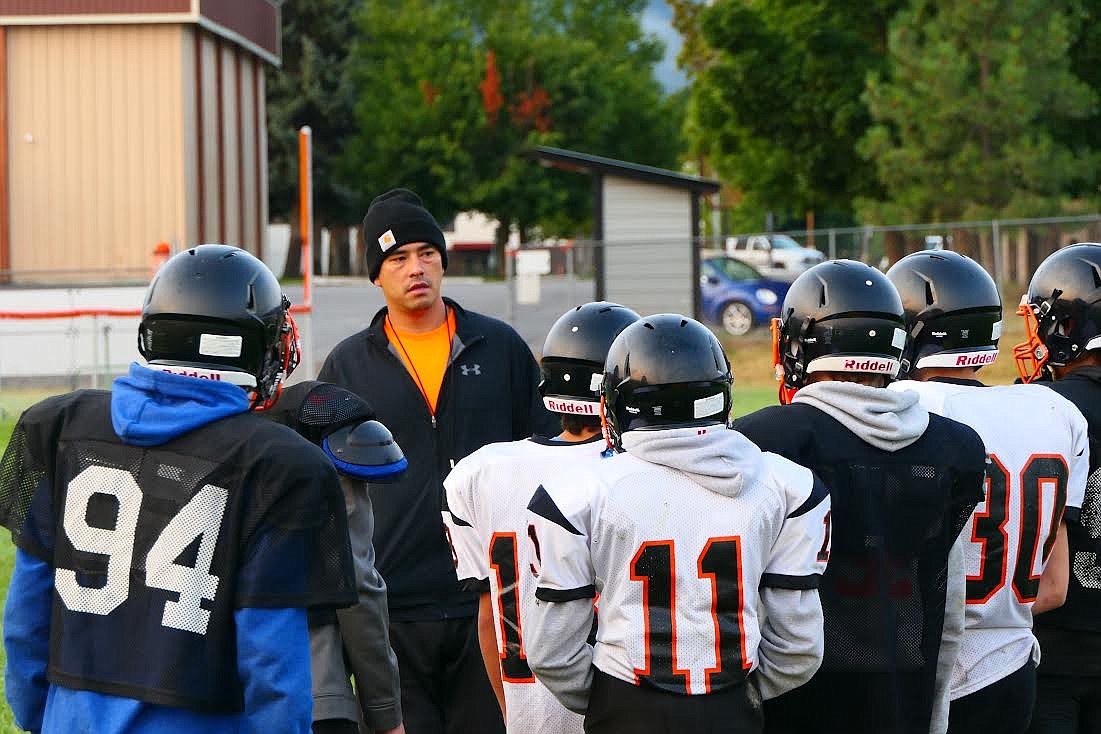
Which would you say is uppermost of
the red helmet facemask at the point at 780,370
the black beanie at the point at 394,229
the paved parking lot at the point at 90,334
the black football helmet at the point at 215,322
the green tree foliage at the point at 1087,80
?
the green tree foliage at the point at 1087,80

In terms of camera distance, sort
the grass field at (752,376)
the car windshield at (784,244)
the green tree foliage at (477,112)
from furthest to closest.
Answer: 1. the green tree foliage at (477,112)
2. the car windshield at (784,244)
3. the grass field at (752,376)

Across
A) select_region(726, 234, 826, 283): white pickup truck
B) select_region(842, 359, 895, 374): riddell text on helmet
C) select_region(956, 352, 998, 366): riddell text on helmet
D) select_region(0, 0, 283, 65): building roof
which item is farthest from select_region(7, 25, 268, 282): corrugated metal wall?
select_region(842, 359, 895, 374): riddell text on helmet

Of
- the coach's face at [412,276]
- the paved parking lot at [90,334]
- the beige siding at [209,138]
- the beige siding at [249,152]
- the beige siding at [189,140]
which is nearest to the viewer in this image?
the coach's face at [412,276]

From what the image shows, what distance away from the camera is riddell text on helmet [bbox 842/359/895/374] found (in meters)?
3.59

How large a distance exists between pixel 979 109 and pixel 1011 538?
23731mm

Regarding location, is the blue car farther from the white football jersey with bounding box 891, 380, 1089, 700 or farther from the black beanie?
the white football jersey with bounding box 891, 380, 1089, 700

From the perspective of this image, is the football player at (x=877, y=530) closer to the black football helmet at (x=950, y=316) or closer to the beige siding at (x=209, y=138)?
the black football helmet at (x=950, y=316)

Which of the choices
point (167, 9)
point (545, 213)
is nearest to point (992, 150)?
point (167, 9)

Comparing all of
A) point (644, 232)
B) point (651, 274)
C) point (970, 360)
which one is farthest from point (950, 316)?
point (644, 232)

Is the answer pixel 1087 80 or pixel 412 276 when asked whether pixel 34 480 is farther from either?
pixel 1087 80

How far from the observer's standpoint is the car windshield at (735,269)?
80.4 ft

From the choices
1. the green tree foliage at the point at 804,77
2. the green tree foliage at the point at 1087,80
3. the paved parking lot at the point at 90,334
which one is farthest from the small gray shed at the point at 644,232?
the green tree foliage at the point at 1087,80

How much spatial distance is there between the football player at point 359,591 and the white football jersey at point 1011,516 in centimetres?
145

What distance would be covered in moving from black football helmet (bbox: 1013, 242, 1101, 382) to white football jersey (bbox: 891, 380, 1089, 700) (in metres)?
0.47
